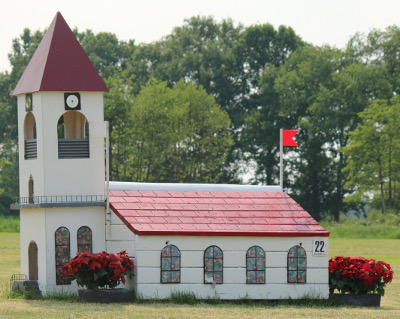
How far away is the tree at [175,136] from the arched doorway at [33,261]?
150 feet

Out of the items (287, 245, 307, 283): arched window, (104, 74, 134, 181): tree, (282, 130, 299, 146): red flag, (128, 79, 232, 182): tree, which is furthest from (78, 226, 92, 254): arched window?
(128, 79, 232, 182): tree

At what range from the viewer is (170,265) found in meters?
23.9

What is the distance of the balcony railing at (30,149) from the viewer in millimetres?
26134

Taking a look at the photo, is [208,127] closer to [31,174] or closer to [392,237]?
[392,237]

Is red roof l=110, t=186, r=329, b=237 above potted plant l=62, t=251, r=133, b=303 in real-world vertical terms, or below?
above

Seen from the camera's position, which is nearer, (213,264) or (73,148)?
(213,264)

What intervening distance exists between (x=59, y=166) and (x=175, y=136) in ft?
157

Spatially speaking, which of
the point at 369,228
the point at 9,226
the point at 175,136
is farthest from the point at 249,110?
the point at 9,226

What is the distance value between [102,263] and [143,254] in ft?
3.59

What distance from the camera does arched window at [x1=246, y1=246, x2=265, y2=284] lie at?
24375 mm

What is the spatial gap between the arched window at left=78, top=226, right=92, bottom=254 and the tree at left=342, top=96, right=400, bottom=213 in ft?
163

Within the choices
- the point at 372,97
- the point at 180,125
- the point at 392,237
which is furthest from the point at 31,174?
the point at 372,97

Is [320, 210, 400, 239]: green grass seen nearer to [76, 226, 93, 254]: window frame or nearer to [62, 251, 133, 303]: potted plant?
[76, 226, 93, 254]: window frame

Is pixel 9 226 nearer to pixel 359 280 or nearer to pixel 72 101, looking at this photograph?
pixel 72 101
